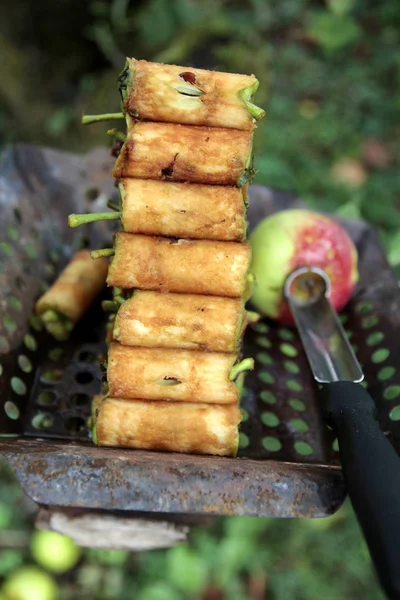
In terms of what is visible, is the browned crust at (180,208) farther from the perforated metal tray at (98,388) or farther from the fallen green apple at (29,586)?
the fallen green apple at (29,586)

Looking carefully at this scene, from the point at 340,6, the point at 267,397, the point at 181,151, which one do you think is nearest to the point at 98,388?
the point at 267,397

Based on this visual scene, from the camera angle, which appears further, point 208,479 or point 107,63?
point 107,63

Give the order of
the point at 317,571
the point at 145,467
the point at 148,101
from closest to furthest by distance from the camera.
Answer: the point at 145,467 < the point at 148,101 < the point at 317,571

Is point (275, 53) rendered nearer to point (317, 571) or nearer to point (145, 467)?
point (317, 571)

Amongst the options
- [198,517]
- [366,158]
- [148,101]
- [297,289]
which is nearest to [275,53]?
[366,158]

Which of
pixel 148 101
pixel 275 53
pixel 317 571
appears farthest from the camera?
pixel 275 53

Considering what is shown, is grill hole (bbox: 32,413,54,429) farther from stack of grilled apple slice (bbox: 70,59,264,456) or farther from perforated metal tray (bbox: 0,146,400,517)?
stack of grilled apple slice (bbox: 70,59,264,456)

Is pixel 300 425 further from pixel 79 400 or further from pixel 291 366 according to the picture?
pixel 79 400
